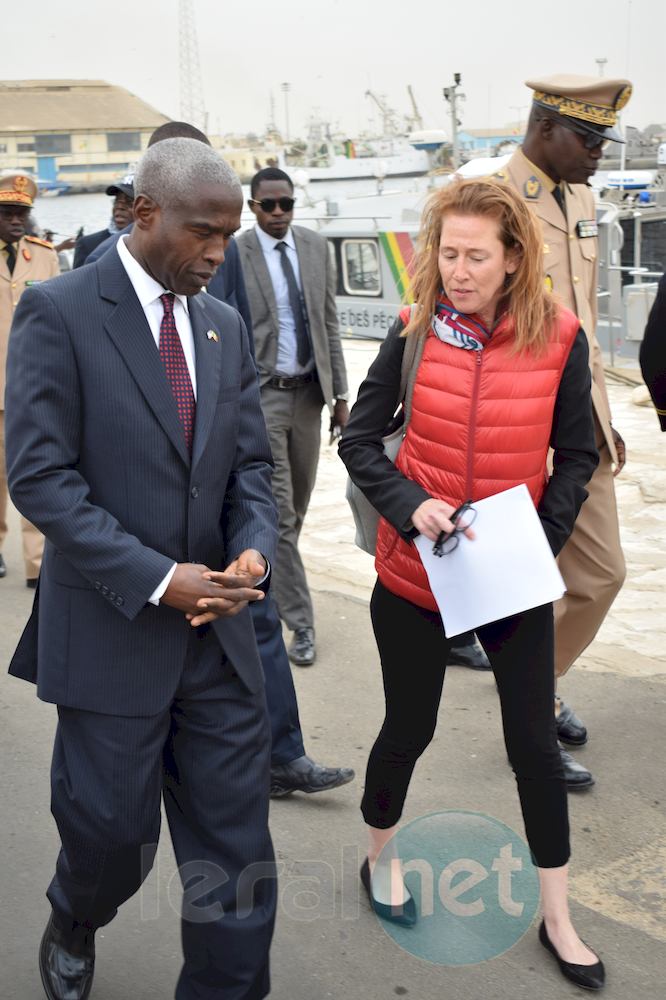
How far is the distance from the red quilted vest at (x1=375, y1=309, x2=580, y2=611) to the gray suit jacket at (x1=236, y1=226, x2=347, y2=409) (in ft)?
8.09

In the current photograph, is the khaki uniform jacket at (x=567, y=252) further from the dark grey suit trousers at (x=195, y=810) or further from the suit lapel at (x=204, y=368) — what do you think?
the dark grey suit trousers at (x=195, y=810)

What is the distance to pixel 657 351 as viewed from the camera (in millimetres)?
3979

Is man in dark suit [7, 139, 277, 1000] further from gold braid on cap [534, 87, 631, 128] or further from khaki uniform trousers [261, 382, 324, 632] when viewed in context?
khaki uniform trousers [261, 382, 324, 632]

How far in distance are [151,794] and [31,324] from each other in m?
1.09

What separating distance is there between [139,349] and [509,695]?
132cm

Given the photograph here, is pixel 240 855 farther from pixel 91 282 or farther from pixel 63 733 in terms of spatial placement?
pixel 91 282

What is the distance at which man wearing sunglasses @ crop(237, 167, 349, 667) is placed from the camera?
5.46 m

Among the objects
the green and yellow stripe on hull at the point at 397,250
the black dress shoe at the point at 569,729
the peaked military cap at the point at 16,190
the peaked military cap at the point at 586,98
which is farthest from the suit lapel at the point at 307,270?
the green and yellow stripe on hull at the point at 397,250

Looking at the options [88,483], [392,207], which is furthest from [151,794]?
[392,207]

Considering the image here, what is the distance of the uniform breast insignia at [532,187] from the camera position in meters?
3.95

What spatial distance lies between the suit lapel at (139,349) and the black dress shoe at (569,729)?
236 centimetres

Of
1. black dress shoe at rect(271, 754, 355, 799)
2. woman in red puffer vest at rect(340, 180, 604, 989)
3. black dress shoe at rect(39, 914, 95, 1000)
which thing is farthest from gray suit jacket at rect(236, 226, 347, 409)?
black dress shoe at rect(39, 914, 95, 1000)

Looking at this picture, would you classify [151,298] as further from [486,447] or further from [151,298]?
[486,447]

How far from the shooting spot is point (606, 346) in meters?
15.4
